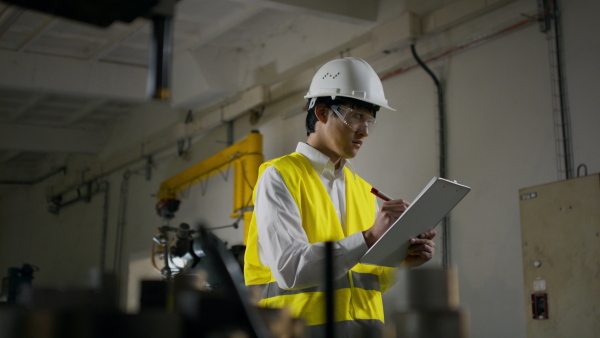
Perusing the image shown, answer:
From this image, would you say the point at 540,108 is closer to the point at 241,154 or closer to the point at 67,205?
the point at 241,154

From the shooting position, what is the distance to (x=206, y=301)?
609 mm

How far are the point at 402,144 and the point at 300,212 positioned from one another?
274 centimetres

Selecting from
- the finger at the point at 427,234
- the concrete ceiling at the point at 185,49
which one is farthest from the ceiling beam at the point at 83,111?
the finger at the point at 427,234

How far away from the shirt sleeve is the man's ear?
1.16ft

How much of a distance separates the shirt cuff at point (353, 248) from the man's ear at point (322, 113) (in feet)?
1.94

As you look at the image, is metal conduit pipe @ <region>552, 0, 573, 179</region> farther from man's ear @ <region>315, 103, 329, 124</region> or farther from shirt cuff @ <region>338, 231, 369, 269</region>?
shirt cuff @ <region>338, 231, 369, 269</region>

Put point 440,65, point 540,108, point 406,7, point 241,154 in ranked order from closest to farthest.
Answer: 1. point 540,108
2. point 440,65
3. point 406,7
4. point 241,154

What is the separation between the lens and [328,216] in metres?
2.02

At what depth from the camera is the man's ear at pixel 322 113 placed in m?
2.27

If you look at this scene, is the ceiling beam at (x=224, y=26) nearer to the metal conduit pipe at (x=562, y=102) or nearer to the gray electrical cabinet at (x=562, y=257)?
the metal conduit pipe at (x=562, y=102)

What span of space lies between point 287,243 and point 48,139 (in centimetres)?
787

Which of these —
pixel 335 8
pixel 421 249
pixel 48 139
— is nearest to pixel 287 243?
pixel 421 249

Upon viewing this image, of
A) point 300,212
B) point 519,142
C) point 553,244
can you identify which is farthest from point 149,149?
point 300,212

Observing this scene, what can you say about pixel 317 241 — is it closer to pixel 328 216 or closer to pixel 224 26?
pixel 328 216
